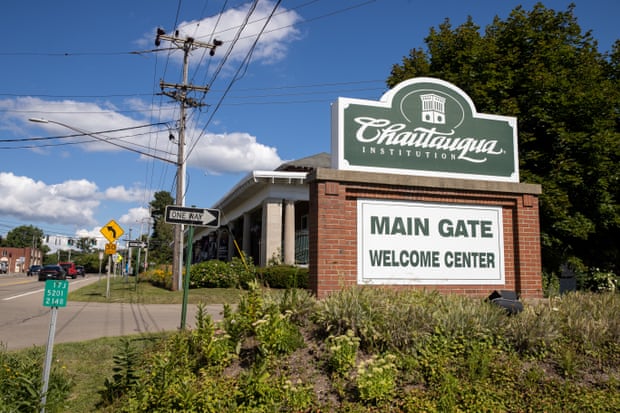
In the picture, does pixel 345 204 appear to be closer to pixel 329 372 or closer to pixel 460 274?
pixel 460 274

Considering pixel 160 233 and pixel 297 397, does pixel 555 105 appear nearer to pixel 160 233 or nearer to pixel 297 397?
pixel 297 397

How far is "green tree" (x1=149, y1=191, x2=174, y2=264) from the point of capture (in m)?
77.6

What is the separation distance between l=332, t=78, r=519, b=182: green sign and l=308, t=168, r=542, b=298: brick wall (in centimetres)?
31

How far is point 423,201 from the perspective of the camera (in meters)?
8.59

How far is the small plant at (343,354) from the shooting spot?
5.36 metres

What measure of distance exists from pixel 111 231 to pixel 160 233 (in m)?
65.3

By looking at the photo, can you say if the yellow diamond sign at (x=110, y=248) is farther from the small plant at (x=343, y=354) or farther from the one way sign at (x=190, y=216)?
the small plant at (x=343, y=354)

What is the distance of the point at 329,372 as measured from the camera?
5500 millimetres

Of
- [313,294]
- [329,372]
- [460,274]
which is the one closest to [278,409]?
[329,372]

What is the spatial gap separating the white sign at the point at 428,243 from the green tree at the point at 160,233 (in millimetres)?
66957

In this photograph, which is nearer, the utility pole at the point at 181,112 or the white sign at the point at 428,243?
the white sign at the point at 428,243

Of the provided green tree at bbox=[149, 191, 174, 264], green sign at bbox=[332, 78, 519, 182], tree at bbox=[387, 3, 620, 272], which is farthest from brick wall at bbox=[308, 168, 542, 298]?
green tree at bbox=[149, 191, 174, 264]

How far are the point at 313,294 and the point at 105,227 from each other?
512 inches

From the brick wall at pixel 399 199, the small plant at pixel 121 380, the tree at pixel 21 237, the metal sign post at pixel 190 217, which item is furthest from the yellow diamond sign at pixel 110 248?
the tree at pixel 21 237
